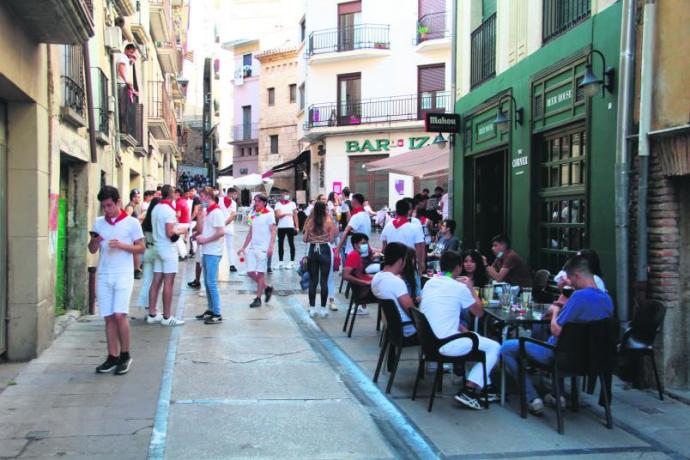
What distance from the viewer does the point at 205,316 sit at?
1001 cm

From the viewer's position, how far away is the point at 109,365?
7113mm

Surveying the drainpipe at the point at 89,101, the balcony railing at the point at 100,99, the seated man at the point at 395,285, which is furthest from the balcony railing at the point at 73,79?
the seated man at the point at 395,285

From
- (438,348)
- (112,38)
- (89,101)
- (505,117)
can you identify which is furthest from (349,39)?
(438,348)

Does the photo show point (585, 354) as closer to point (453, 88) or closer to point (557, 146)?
point (557, 146)

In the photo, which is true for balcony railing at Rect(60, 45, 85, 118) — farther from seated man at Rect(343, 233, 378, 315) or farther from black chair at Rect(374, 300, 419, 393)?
black chair at Rect(374, 300, 419, 393)

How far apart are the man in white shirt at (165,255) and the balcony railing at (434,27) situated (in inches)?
925

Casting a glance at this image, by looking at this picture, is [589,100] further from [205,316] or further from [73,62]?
[73,62]

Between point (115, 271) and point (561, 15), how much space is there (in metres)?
6.31

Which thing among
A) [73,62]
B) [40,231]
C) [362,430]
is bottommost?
[362,430]

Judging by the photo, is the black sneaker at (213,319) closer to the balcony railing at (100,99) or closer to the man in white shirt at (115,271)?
the man in white shirt at (115,271)

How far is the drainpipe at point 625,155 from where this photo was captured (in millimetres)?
A: 7023

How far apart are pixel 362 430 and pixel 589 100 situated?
464cm

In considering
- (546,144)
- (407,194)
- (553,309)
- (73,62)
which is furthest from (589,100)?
(407,194)

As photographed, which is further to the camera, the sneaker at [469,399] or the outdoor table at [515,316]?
the outdoor table at [515,316]
